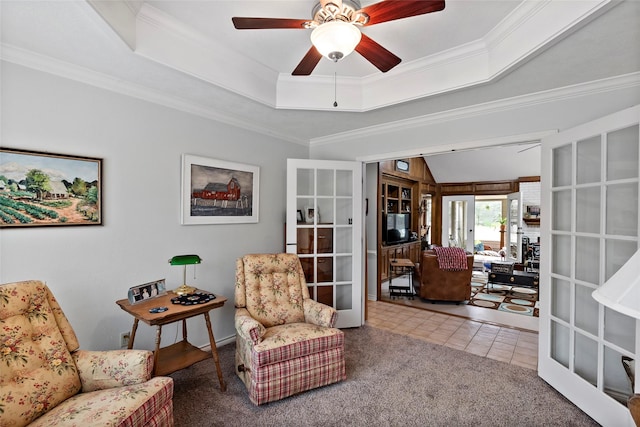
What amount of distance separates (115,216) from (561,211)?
3474 mm

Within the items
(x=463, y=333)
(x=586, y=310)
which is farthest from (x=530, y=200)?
(x=586, y=310)

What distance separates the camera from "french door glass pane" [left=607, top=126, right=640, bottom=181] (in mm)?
1883

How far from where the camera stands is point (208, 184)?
291 cm

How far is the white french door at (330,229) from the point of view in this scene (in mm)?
3469

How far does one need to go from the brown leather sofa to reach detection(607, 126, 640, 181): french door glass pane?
2606 millimetres

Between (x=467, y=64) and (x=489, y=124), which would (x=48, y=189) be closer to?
(x=467, y=64)

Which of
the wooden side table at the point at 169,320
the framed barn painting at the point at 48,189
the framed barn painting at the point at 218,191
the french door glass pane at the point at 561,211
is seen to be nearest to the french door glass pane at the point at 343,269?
the framed barn painting at the point at 218,191

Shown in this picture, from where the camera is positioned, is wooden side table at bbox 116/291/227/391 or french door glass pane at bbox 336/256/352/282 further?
french door glass pane at bbox 336/256/352/282

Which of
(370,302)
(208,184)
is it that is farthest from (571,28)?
(370,302)

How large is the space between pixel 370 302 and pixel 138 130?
12.6ft

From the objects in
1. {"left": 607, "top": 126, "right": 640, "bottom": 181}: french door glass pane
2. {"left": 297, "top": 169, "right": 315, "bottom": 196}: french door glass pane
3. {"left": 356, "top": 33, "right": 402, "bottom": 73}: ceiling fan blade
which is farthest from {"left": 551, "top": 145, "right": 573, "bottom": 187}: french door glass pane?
{"left": 297, "top": 169, "right": 315, "bottom": 196}: french door glass pane

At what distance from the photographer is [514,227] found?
24.3 feet

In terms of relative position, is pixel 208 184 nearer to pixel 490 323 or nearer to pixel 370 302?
pixel 370 302

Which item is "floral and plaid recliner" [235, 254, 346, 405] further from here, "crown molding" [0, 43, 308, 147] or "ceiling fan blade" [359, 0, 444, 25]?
"ceiling fan blade" [359, 0, 444, 25]
